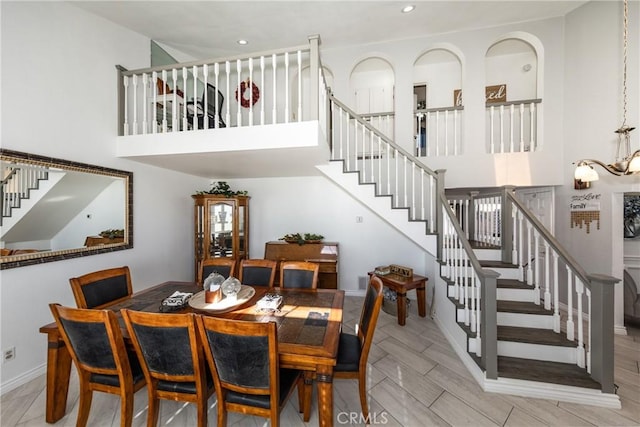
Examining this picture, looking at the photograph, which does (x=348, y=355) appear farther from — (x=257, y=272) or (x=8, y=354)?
(x=8, y=354)

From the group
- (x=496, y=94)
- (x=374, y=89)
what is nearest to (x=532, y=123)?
(x=496, y=94)

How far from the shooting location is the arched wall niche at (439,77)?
471 cm

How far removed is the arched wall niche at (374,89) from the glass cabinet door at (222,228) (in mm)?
3264

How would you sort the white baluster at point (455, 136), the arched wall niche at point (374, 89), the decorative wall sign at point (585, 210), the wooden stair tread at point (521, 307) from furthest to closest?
the arched wall niche at point (374, 89), the white baluster at point (455, 136), the decorative wall sign at point (585, 210), the wooden stair tread at point (521, 307)

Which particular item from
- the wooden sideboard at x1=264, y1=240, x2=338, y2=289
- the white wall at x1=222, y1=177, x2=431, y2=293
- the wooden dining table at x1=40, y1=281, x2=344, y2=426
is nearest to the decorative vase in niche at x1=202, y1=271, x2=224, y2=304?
the wooden dining table at x1=40, y1=281, x2=344, y2=426

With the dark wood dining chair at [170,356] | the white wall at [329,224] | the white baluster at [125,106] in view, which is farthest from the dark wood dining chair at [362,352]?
the white baluster at [125,106]

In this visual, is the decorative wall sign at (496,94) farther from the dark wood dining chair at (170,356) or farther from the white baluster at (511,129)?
the dark wood dining chair at (170,356)

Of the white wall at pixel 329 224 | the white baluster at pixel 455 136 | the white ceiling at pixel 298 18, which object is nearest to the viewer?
the white ceiling at pixel 298 18

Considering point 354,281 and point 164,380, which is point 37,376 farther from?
point 354,281

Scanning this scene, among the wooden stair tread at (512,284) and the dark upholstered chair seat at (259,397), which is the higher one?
the wooden stair tread at (512,284)

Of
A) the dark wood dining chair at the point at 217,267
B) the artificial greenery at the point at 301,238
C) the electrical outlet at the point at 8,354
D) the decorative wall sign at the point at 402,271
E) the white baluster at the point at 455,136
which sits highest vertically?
the white baluster at the point at 455,136

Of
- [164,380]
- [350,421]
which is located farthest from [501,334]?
[164,380]

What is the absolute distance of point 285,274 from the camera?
2.55 metres

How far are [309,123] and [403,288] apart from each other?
2.35 meters
